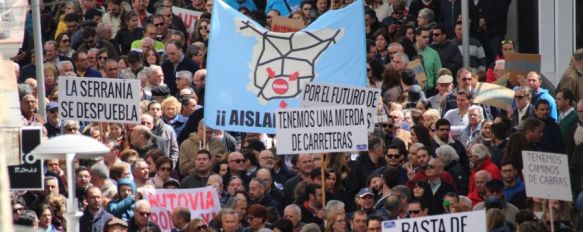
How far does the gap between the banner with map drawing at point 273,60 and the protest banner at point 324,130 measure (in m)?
1.85

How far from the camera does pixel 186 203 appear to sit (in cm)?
1284

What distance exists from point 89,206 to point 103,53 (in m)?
6.36

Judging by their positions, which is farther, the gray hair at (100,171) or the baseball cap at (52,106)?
the baseball cap at (52,106)

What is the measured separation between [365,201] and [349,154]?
1.89 m

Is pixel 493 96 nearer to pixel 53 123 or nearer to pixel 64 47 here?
pixel 53 123

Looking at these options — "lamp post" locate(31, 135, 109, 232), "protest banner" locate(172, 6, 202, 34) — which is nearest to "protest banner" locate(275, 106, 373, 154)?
"lamp post" locate(31, 135, 109, 232)

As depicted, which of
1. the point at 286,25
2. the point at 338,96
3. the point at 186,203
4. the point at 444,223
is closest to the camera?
the point at 444,223

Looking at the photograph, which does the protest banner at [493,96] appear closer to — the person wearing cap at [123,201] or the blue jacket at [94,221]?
the person wearing cap at [123,201]

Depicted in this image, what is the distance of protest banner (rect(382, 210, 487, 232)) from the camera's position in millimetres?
10562

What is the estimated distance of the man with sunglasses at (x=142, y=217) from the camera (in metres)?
12.6

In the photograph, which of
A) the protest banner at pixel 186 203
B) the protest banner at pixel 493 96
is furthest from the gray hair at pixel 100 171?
the protest banner at pixel 493 96

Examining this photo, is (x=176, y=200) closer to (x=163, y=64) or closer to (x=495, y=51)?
(x=163, y=64)

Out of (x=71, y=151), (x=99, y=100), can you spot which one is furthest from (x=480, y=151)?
(x=71, y=151)

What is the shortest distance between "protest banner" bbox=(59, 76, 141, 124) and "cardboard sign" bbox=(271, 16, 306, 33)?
3.21 m
